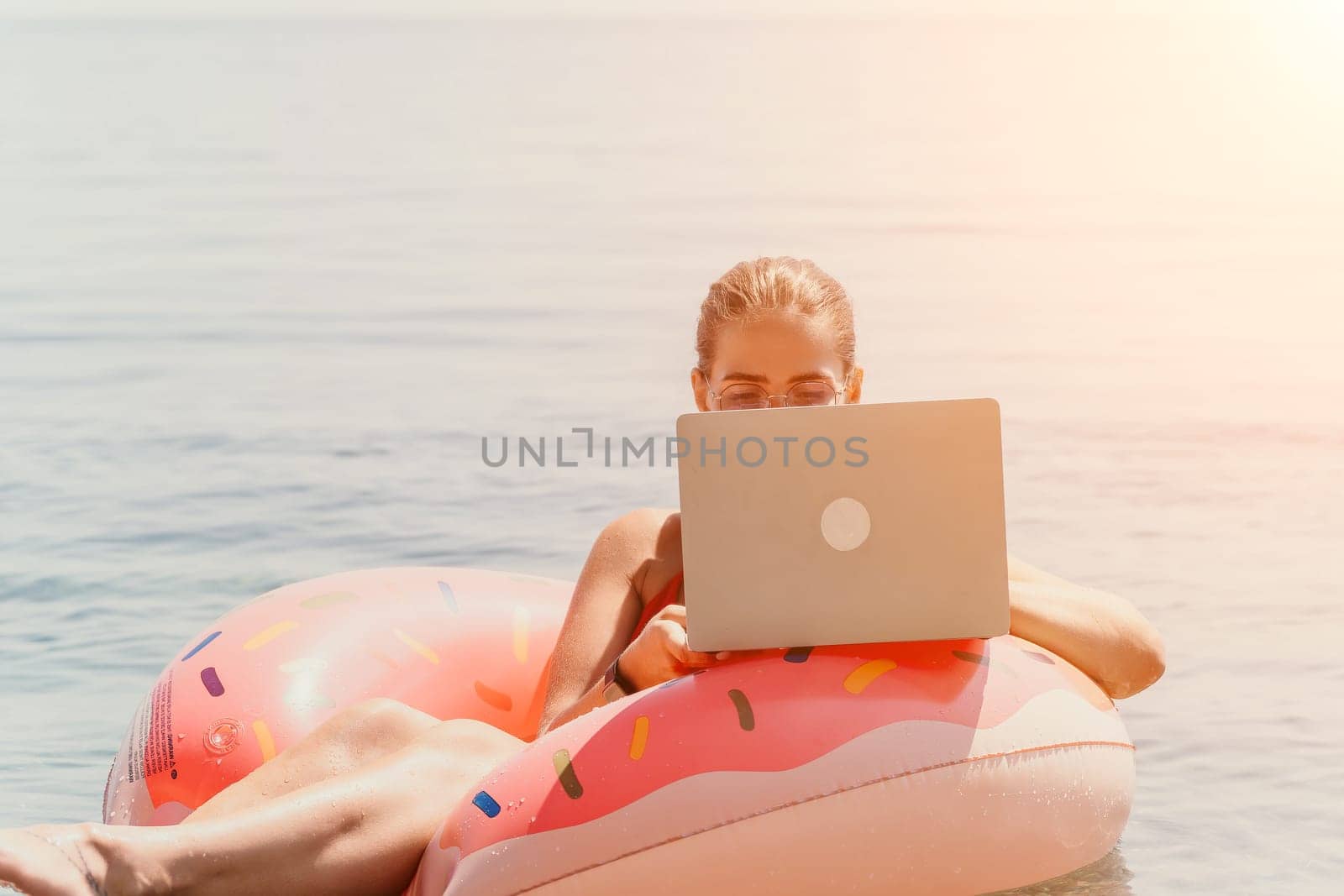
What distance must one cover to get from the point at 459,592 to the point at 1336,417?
378 centimetres

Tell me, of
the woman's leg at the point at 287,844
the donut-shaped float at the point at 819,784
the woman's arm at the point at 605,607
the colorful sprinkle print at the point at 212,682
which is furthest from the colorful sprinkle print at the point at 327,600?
the donut-shaped float at the point at 819,784

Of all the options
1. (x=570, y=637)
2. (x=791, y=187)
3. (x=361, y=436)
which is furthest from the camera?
(x=791, y=187)

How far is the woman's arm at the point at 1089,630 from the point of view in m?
1.88

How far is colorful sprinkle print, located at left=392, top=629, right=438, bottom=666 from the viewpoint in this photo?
236 centimetres

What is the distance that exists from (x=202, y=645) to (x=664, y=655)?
827 mm

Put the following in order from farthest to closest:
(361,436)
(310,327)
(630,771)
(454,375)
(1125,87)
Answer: (1125,87), (310,327), (454,375), (361,436), (630,771)

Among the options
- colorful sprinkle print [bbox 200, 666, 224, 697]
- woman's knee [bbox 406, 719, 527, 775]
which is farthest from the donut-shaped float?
colorful sprinkle print [bbox 200, 666, 224, 697]

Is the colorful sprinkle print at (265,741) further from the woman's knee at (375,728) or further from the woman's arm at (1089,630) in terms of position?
the woman's arm at (1089,630)

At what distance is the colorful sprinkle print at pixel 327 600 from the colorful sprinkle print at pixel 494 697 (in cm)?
23

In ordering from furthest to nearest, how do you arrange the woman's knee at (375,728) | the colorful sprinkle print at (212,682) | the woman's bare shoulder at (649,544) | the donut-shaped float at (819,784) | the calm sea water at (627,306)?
the calm sea water at (627,306)
the colorful sprinkle print at (212,682)
the woman's bare shoulder at (649,544)
the woman's knee at (375,728)
the donut-shaped float at (819,784)

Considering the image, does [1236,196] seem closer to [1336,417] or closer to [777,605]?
[1336,417]

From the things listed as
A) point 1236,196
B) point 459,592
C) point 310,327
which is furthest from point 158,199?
point 459,592

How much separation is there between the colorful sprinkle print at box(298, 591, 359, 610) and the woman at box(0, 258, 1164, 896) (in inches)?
19.2

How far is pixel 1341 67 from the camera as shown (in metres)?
9.79
